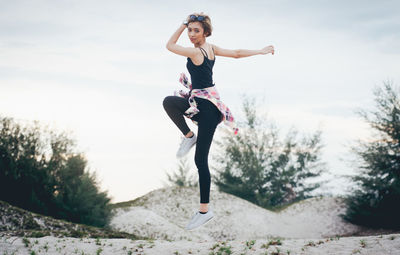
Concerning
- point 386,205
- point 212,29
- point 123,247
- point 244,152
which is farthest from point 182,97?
point 244,152

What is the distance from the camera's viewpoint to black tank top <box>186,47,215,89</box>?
4051 mm

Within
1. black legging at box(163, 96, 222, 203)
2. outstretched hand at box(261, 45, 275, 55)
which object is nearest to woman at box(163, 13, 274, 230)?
black legging at box(163, 96, 222, 203)

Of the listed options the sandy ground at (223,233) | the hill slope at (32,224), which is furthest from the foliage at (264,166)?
the hill slope at (32,224)

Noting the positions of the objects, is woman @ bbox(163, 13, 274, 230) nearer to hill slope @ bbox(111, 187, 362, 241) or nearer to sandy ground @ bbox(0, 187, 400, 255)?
sandy ground @ bbox(0, 187, 400, 255)

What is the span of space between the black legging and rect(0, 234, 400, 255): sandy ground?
232cm

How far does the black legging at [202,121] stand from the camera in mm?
4035

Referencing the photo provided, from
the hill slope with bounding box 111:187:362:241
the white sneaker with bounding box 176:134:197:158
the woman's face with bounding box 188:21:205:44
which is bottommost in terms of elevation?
the hill slope with bounding box 111:187:362:241

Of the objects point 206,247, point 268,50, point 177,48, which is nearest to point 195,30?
point 177,48

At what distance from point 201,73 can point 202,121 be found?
516 mm

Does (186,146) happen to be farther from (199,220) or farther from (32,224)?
(32,224)

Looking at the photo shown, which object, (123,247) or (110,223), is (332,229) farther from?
(123,247)

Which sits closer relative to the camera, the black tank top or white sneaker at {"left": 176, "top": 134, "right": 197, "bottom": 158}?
the black tank top

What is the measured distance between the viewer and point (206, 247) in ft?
21.5

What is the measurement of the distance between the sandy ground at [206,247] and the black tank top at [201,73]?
308cm
